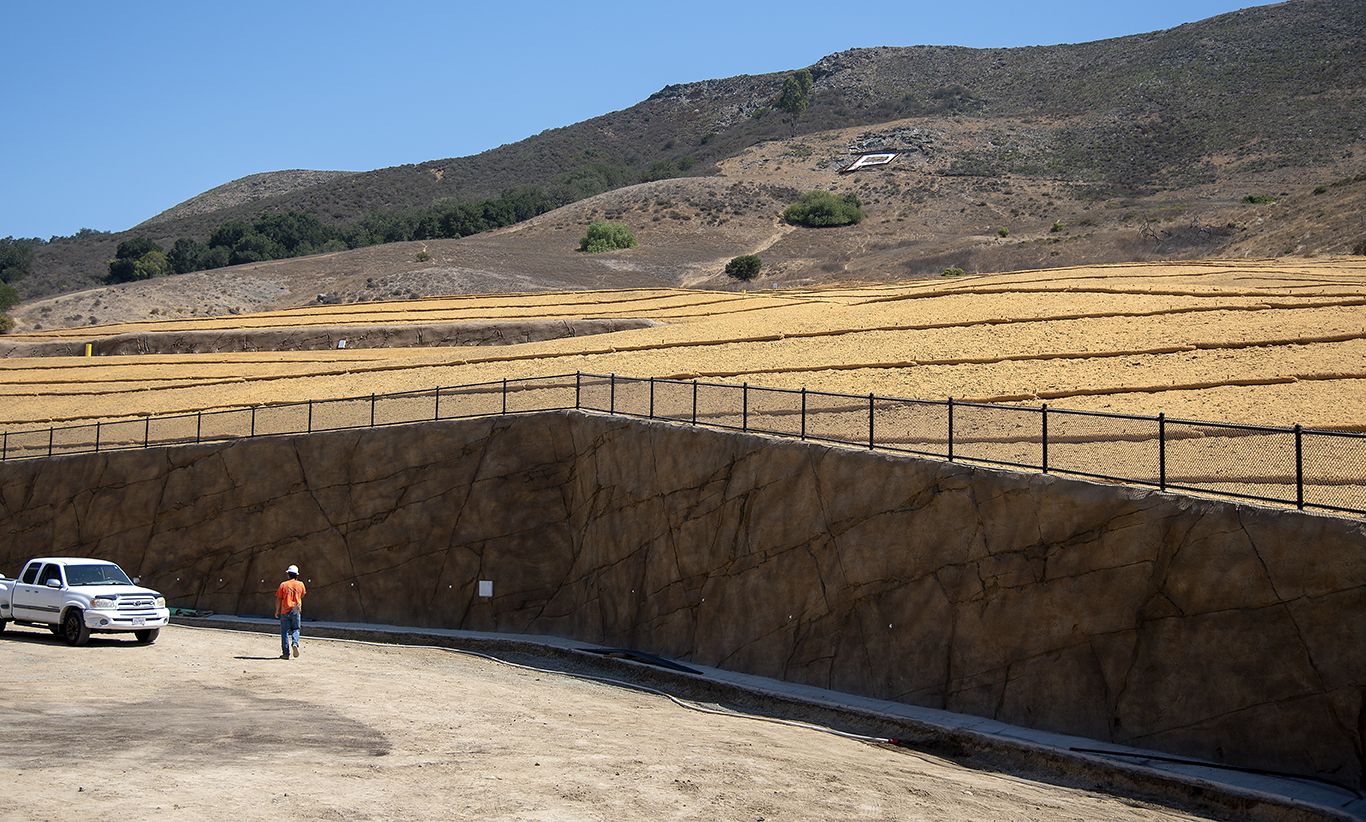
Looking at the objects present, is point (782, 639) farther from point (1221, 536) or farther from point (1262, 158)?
point (1262, 158)

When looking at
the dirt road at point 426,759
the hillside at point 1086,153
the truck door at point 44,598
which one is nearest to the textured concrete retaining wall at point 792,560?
the dirt road at point 426,759

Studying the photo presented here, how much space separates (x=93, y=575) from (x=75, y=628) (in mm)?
1244

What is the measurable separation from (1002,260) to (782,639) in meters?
73.1

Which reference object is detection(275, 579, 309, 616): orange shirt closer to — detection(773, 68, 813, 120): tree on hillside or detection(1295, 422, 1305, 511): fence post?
detection(1295, 422, 1305, 511): fence post

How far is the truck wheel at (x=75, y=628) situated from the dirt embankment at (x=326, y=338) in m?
30.4

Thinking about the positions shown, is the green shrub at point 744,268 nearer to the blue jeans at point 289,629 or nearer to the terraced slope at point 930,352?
the terraced slope at point 930,352

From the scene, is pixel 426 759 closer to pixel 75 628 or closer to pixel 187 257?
pixel 75 628

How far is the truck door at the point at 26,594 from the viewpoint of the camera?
2803 cm

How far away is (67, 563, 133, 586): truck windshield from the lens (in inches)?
1096

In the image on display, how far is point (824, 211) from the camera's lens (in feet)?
422

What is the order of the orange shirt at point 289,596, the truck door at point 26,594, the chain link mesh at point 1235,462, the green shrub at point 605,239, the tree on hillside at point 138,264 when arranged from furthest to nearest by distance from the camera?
the tree on hillside at point 138,264 → the green shrub at point 605,239 → the truck door at point 26,594 → the orange shirt at point 289,596 → the chain link mesh at point 1235,462

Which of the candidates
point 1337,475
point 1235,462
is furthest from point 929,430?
point 1337,475

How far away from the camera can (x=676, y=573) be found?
2688 cm

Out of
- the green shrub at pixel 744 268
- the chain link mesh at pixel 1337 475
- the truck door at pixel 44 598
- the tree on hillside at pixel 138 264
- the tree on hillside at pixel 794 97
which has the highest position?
the tree on hillside at pixel 794 97
